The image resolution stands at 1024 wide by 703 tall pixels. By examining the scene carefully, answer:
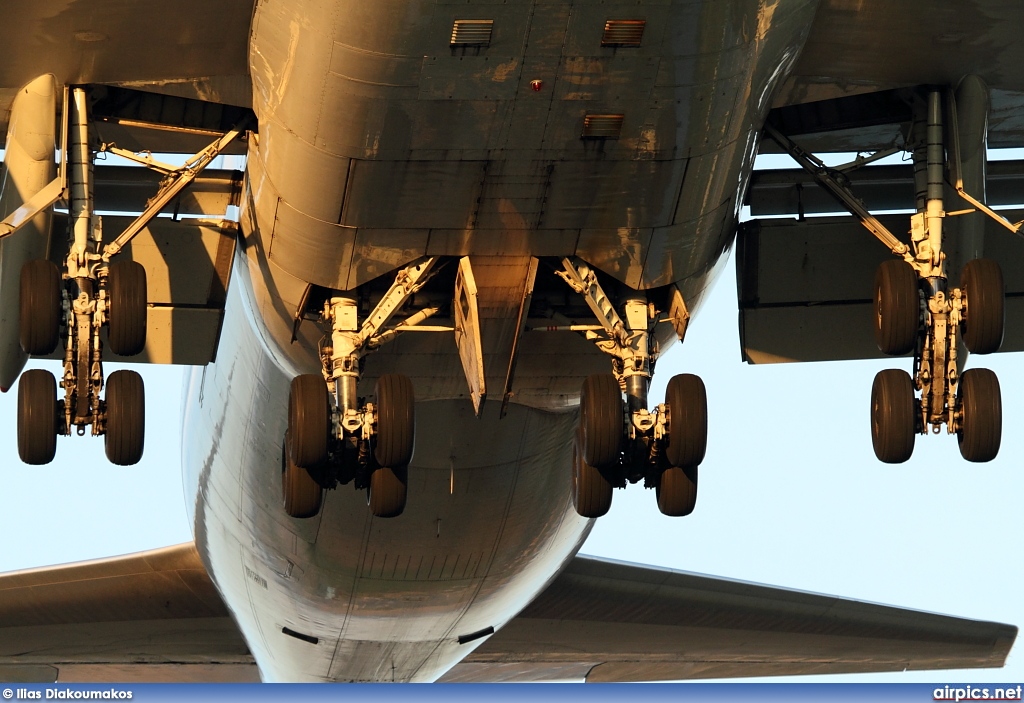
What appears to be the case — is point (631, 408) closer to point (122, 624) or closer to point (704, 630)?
point (704, 630)

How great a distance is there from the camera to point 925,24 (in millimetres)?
21469

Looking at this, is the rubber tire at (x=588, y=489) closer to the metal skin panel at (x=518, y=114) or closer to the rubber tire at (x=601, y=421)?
the rubber tire at (x=601, y=421)

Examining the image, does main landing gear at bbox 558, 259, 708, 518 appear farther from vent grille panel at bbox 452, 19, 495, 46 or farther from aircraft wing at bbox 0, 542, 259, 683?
aircraft wing at bbox 0, 542, 259, 683

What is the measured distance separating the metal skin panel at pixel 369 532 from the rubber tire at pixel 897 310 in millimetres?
4469

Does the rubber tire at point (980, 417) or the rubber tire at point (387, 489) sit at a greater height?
the rubber tire at point (980, 417)

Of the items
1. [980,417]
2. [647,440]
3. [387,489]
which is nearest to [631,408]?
[647,440]

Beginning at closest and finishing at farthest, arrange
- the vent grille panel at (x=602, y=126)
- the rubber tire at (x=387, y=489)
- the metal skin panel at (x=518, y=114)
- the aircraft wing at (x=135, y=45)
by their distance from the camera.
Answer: the metal skin panel at (x=518, y=114), the vent grille panel at (x=602, y=126), the aircraft wing at (x=135, y=45), the rubber tire at (x=387, y=489)

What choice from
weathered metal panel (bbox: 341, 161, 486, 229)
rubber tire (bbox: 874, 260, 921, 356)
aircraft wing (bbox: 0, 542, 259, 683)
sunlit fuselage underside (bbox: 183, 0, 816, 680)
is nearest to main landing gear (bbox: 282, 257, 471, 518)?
sunlit fuselage underside (bbox: 183, 0, 816, 680)

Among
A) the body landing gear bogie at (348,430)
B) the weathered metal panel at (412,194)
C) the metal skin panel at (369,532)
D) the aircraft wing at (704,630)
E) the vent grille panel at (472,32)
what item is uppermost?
the vent grille panel at (472,32)

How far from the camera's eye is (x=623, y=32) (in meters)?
18.2

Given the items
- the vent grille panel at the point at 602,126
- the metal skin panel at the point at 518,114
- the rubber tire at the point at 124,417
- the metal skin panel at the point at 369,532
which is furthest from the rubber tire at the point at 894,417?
the rubber tire at the point at 124,417

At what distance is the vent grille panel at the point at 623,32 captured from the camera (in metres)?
18.2

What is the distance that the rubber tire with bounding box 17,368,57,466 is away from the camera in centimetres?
2145

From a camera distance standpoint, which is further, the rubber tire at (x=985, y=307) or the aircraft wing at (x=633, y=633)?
the aircraft wing at (x=633, y=633)
